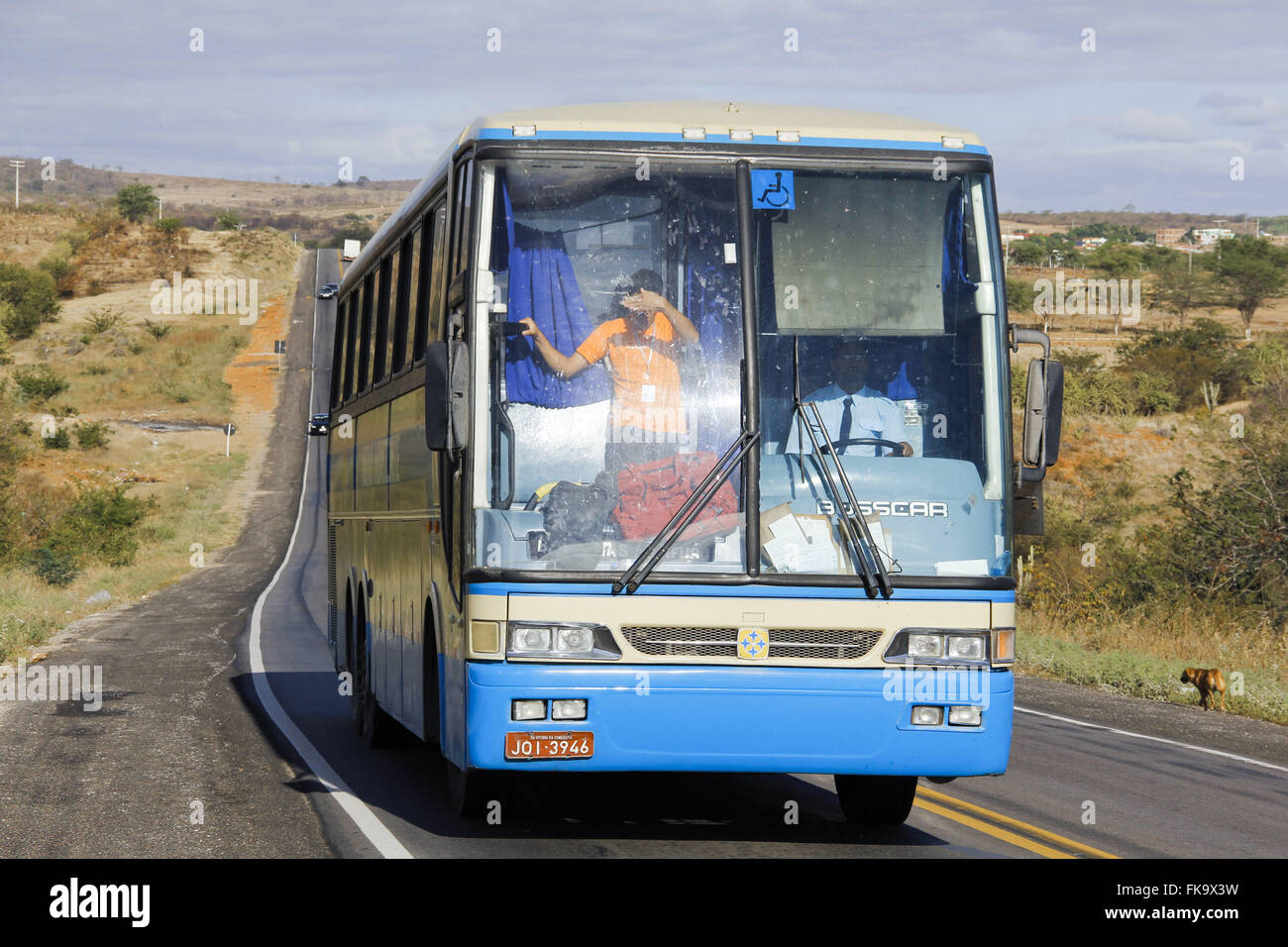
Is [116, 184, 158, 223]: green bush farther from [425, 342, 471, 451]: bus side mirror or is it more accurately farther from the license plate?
Answer: the license plate

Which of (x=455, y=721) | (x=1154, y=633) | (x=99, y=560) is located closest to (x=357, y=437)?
(x=455, y=721)

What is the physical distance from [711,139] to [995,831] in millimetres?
4278

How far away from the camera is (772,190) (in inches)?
321

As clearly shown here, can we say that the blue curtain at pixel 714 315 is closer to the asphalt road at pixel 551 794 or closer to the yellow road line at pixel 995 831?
the asphalt road at pixel 551 794

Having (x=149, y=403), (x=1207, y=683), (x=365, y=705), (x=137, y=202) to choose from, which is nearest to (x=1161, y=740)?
(x=1207, y=683)

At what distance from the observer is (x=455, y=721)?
838 centimetres

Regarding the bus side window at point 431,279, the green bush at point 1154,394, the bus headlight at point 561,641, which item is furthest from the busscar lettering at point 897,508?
the green bush at point 1154,394

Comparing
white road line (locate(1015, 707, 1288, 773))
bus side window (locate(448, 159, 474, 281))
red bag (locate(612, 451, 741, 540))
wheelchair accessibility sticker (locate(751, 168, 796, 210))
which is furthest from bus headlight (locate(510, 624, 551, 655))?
white road line (locate(1015, 707, 1288, 773))

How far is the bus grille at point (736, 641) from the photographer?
775 cm

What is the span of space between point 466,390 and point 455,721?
179cm

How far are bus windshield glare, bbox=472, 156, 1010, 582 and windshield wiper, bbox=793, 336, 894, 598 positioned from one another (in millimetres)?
17

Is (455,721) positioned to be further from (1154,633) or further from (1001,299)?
(1154,633)

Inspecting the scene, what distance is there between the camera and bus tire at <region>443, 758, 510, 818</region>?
29.2 ft

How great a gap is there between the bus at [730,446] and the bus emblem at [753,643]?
2 centimetres
